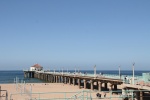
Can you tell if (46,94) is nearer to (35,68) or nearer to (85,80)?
(85,80)

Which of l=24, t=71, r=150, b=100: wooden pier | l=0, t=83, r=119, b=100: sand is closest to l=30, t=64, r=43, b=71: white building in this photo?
l=24, t=71, r=150, b=100: wooden pier

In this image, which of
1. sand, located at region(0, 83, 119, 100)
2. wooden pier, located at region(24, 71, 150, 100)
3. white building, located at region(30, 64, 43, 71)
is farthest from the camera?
white building, located at region(30, 64, 43, 71)

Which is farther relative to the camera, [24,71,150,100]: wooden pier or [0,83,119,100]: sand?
[24,71,150,100]: wooden pier

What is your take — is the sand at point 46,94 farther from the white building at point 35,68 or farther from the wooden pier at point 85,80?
the white building at point 35,68

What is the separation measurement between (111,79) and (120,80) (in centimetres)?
343

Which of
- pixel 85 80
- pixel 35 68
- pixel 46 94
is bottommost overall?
pixel 46 94

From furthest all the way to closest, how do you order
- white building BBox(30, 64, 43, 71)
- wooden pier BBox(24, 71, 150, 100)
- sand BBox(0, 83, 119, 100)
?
white building BBox(30, 64, 43, 71)
wooden pier BBox(24, 71, 150, 100)
sand BBox(0, 83, 119, 100)

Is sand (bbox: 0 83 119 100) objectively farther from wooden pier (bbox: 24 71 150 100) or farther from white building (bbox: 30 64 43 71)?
white building (bbox: 30 64 43 71)

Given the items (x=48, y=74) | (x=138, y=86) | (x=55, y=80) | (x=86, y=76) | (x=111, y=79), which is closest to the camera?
(x=138, y=86)

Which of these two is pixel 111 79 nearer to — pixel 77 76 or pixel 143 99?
pixel 143 99

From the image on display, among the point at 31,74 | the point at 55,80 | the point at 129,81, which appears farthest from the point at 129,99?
the point at 31,74

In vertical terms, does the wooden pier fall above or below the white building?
below

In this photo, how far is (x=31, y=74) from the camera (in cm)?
11269

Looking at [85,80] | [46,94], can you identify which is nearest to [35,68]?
[85,80]
